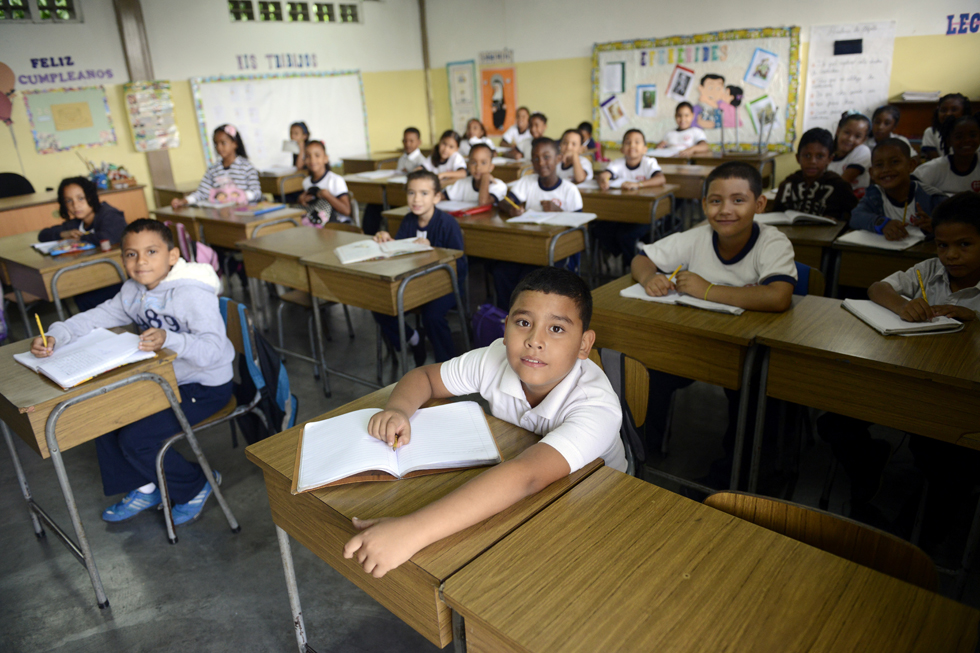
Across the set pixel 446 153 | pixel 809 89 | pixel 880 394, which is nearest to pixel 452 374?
pixel 880 394

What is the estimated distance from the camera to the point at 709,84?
22.0ft

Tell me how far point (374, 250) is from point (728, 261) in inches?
58.1

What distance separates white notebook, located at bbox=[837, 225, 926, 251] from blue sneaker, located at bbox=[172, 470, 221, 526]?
2612mm

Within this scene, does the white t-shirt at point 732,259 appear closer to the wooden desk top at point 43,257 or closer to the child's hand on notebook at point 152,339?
the child's hand on notebook at point 152,339

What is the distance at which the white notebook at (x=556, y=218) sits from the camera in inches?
127

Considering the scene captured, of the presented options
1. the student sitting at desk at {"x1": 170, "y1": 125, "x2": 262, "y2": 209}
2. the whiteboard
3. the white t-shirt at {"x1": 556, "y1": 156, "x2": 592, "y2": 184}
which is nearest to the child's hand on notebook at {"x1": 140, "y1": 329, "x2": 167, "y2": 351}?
the student sitting at desk at {"x1": 170, "y1": 125, "x2": 262, "y2": 209}

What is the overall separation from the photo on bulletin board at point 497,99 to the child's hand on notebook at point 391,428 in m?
7.85

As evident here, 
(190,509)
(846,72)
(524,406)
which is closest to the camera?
(524,406)

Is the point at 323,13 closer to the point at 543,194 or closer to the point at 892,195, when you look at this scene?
the point at 543,194

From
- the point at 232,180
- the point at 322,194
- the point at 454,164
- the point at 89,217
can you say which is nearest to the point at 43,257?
the point at 89,217

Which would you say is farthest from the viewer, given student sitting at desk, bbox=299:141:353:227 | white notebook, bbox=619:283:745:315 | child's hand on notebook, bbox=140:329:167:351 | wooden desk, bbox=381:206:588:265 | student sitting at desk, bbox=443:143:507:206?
student sitting at desk, bbox=299:141:353:227

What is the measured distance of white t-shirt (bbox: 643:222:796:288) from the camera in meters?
1.91

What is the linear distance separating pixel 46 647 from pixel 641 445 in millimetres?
1636

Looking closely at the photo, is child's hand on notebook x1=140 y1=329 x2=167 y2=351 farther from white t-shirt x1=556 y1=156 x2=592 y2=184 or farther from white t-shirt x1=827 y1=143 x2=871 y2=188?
white t-shirt x1=827 y1=143 x2=871 y2=188
